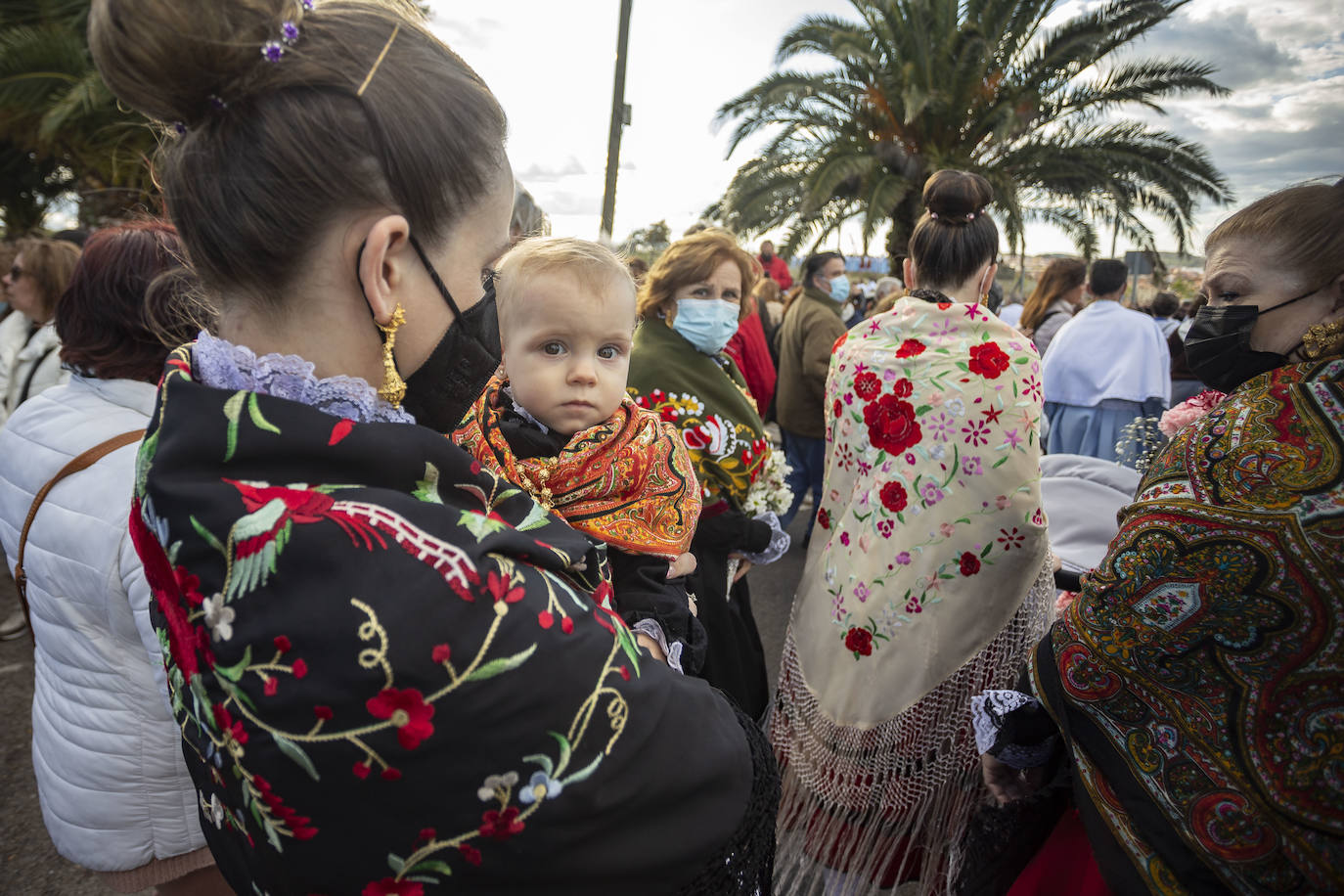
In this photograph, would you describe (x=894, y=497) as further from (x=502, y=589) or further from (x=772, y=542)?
(x=502, y=589)

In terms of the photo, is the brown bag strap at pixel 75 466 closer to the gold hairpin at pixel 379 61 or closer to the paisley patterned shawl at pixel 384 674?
the paisley patterned shawl at pixel 384 674

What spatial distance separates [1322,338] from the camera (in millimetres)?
1347

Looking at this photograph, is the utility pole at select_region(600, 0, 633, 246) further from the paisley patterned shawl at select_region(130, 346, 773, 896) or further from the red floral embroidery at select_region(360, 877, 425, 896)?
the red floral embroidery at select_region(360, 877, 425, 896)

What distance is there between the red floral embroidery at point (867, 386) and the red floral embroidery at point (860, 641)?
0.73 metres

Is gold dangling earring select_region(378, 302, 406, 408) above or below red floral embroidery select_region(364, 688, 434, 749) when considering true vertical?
above

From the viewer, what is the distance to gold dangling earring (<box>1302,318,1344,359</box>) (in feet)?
4.32

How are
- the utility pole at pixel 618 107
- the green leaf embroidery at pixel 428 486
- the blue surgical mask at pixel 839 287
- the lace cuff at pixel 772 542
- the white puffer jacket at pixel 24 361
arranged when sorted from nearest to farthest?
the green leaf embroidery at pixel 428 486
the lace cuff at pixel 772 542
the white puffer jacket at pixel 24 361
the utility pole at pixel 618 107
the blue surgical mask at pixel 839 287

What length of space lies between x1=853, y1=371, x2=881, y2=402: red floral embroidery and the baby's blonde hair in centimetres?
96

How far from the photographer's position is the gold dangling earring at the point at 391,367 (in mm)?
954

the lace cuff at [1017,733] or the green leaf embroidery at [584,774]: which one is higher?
the green leaf embroidery at [584,774]

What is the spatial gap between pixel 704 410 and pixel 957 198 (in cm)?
108

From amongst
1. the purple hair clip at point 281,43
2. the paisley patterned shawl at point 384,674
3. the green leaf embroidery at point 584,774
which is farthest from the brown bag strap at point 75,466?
the green leaf embroidery at point 584,774

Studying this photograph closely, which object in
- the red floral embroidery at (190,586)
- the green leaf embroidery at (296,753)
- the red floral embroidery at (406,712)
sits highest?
the red floral embroidery at (190,586)

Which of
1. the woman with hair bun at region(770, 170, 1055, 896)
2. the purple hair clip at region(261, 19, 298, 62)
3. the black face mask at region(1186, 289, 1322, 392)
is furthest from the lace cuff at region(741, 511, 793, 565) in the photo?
the purple hair clip at region(261, 19, 298, 62)
